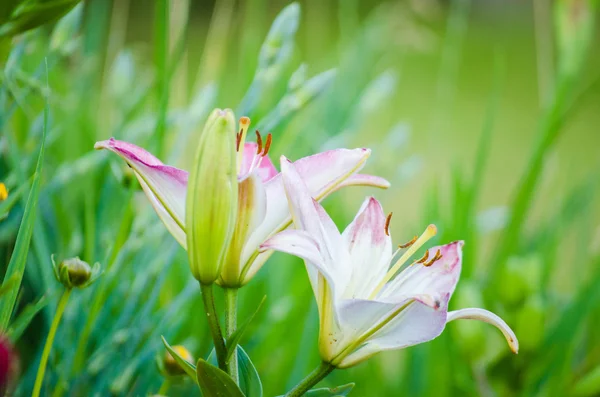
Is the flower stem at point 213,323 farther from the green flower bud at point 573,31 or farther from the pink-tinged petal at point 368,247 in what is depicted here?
the green flower bud at point 573,31

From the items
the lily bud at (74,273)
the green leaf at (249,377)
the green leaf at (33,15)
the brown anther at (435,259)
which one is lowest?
the green leaf at (249,377)

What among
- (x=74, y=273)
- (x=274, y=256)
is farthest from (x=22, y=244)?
(x=274, y=256)

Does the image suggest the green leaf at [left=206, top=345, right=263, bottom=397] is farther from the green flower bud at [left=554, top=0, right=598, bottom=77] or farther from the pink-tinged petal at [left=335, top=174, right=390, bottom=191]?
the green flower bud at [left=554, top=0, right=598, bottom=77]

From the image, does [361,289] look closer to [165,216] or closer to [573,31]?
[165,216]

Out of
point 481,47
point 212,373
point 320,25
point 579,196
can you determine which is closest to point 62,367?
point 212,373

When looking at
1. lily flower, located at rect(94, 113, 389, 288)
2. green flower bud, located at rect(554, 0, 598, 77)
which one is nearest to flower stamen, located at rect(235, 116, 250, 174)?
lily flower, located at rect(94, 113, 389, 288)

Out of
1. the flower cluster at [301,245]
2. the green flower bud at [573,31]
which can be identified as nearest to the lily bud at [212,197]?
the flower cluster at [301,245]
